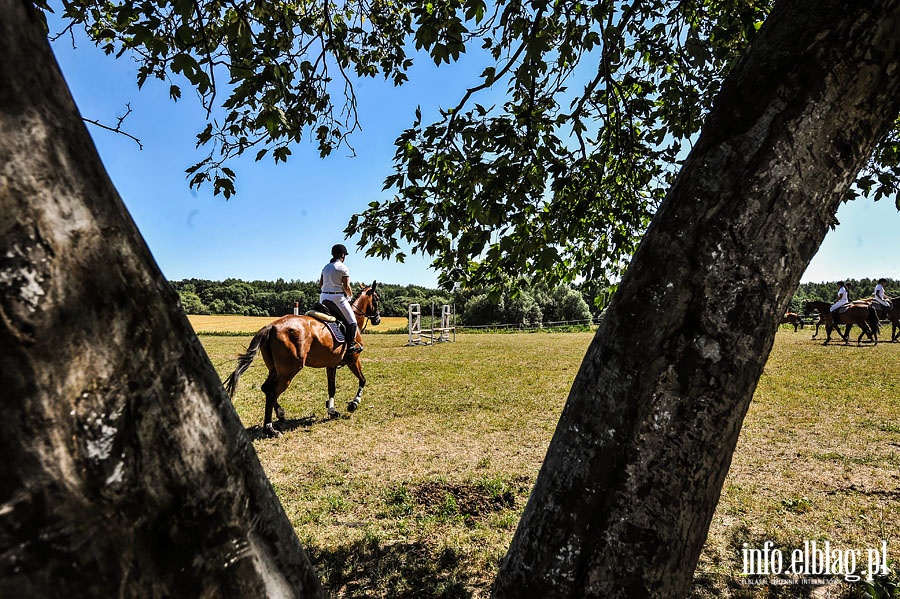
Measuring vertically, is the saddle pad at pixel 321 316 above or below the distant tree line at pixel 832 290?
below

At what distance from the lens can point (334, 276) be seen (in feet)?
28.1

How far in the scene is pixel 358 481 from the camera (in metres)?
5.62

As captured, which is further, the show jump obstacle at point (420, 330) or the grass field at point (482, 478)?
the show jump obstacle at point (420, 330)

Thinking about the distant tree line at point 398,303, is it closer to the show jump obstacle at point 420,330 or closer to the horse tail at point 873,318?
the show jump obstacle at point 420,330

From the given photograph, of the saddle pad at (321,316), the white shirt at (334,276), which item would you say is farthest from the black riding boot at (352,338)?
the white shirt at (334,276)

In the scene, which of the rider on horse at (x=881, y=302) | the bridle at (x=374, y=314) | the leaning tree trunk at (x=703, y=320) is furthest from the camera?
the rider on horse at (x=881, y=302)

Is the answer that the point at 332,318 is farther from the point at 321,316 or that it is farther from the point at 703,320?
the point at 703,320

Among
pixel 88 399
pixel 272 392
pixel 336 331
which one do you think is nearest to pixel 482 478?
pixel 272 392

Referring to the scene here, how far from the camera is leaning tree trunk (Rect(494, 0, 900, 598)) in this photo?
116cm

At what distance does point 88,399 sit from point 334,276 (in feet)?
26.2

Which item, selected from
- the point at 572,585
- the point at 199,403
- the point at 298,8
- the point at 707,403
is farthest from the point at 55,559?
the point at 298,8

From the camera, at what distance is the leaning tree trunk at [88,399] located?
0.69m

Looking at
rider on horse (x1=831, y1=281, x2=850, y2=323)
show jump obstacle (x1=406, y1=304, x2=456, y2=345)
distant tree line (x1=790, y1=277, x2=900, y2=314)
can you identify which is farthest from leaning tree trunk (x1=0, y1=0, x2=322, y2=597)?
distant tree line (x1=790, y1=277, x2=900, y2=314)

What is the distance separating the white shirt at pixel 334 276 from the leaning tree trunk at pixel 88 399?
25.1 ft
